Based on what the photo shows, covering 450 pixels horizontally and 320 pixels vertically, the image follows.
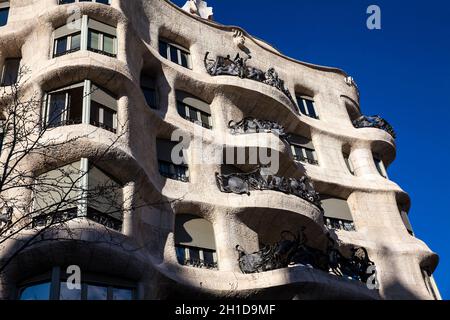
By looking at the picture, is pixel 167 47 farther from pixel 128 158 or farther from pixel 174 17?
pixel 128 158

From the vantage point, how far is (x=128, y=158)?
15.2 meters

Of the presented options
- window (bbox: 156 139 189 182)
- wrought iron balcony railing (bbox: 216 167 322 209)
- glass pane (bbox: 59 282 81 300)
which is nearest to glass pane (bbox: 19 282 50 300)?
glass pane (bbox: 59 282 81 300)

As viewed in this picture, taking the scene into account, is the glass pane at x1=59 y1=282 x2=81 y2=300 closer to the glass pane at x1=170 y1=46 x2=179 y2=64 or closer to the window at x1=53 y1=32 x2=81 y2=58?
the window at x1=53 y1=32 x2=81 y2=58

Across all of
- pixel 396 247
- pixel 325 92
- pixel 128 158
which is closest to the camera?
pixel 128 158

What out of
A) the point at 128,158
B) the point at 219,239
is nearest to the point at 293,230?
the point at 219,239

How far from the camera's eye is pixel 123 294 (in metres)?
13.8

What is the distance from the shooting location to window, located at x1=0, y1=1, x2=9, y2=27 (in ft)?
64.3

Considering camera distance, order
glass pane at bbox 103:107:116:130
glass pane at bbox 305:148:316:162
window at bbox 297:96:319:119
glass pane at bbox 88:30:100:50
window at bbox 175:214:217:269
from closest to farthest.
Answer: window at bbox 175:214:217:269 → glass pane at bbox 103:107:116:130 → glass pane at bbox 88:30:100:50 → glass pane at bbox 305:148:316:162 → window at bbox 297:96:319:119

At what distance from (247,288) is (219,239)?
1980 mm

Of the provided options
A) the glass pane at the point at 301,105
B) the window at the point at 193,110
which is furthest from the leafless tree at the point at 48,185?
the glass pane at the point at 301,105

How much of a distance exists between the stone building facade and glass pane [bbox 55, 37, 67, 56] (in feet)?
0.16

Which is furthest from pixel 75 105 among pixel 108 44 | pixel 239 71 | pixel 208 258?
pixel 239 71

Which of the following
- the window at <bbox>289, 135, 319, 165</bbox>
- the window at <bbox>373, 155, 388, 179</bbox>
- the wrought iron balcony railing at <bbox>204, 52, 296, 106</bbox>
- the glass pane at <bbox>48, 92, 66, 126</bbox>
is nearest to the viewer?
the glass pane at <bbox>48, 92, 66, 126</bbox>

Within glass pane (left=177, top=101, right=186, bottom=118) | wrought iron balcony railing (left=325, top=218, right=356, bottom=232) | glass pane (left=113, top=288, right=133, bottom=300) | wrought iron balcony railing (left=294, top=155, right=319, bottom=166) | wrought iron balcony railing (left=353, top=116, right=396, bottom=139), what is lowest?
glass pane (left=113, top=288, right=133, bottom=300)
